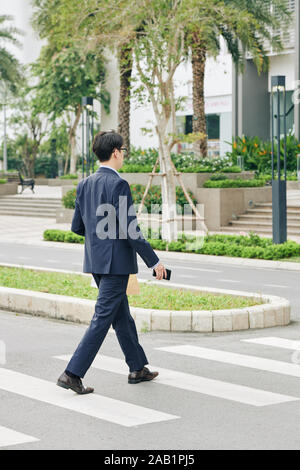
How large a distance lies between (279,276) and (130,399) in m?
9.59

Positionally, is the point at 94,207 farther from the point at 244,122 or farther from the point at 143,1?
the point at 244,122

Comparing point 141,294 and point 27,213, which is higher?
point 141,294

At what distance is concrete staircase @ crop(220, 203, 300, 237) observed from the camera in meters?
23.7

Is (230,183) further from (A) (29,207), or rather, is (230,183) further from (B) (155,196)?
(A) (29,207)

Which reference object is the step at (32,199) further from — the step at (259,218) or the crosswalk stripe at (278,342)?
the crosswalk stripe at (278,342)

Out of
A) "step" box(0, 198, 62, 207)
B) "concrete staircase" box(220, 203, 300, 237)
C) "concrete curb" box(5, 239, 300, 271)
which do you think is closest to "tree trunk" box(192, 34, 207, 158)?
"concrete staircase" box(220, 203, 300, 237)

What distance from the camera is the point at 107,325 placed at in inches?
259

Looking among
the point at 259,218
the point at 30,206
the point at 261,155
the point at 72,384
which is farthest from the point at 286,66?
the point at 72,384

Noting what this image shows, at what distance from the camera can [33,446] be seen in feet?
16.8

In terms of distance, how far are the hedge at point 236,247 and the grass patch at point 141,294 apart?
6.63 metres

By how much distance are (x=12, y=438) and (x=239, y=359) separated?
9.76 ft

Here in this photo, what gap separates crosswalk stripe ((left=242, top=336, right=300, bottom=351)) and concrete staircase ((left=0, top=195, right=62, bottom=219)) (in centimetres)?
2629

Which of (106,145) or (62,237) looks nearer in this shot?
(106,145)

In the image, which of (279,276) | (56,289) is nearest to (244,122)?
(279,276)
